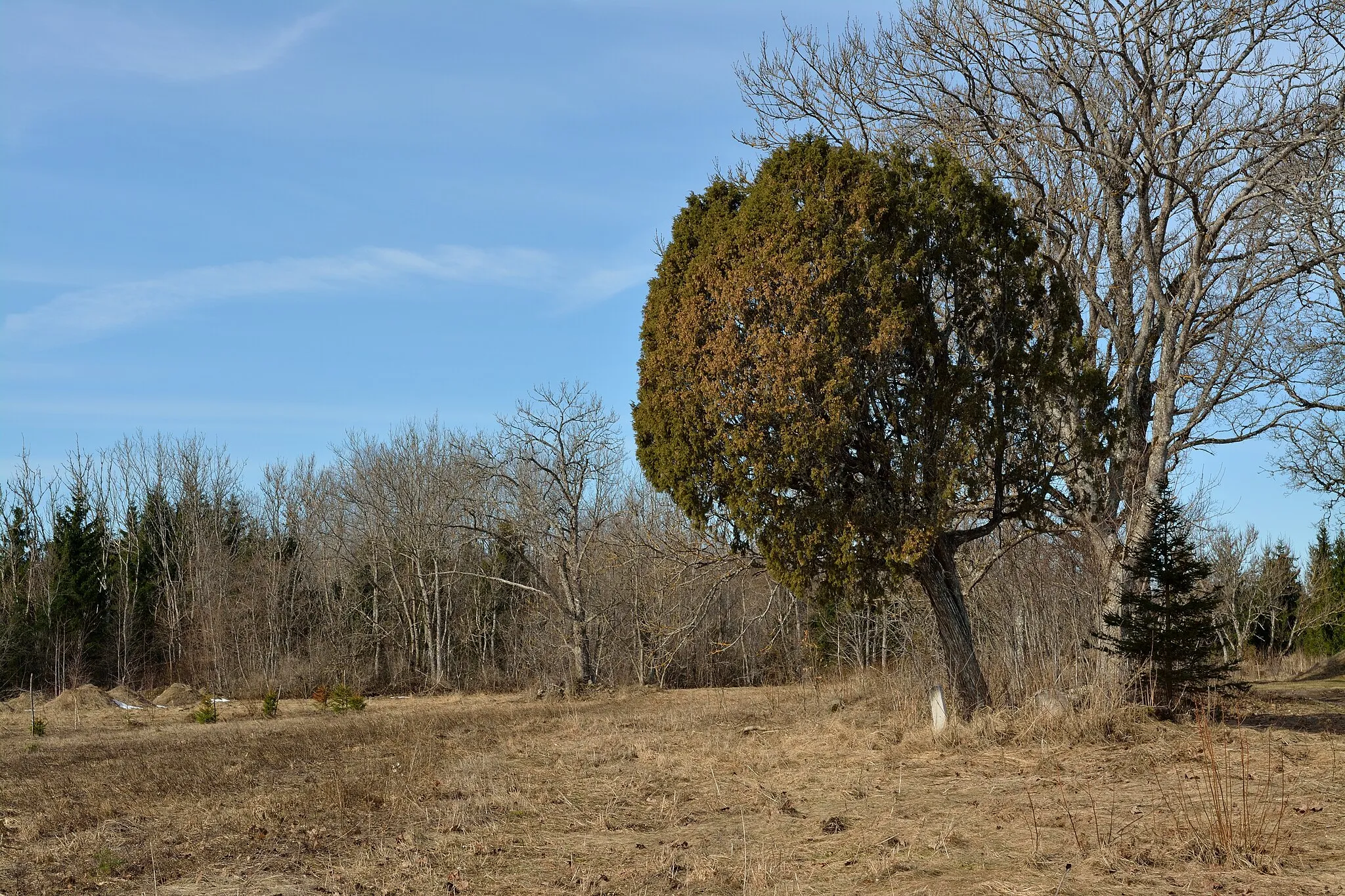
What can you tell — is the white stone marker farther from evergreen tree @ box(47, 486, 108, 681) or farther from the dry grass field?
evergreen tree @ box(47, 486, 108, 681)

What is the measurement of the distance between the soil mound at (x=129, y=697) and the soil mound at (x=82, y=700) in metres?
0.45

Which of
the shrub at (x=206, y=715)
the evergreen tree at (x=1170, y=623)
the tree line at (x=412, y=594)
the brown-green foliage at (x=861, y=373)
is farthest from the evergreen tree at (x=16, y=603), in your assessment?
the evergreen tree at (x=1170, y=623)

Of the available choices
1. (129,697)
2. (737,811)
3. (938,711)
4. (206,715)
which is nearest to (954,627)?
(938,711)

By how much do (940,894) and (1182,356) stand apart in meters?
9.68

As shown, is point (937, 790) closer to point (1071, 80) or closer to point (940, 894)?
point (940, 894)

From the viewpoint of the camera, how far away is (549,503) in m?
26.8

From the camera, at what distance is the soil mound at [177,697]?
88.8ft

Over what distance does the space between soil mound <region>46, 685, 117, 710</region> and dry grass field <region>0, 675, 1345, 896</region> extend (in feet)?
43.3

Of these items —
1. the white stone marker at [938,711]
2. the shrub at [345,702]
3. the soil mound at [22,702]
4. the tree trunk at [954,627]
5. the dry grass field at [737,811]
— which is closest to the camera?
the dry grass field at [737,811]

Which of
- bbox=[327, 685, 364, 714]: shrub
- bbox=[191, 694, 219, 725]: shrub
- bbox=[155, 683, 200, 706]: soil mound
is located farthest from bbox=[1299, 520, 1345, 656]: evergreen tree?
bbox=[155, 683, 200, 706]: soil mound

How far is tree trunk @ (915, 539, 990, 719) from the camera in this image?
36.4 ft

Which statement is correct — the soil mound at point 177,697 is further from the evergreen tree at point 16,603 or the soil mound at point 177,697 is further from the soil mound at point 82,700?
the evergreen tree at point 16,603

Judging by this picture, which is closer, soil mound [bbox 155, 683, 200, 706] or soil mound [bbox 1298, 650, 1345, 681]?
soil mound [bbox 1298, 650, 1345, 681]

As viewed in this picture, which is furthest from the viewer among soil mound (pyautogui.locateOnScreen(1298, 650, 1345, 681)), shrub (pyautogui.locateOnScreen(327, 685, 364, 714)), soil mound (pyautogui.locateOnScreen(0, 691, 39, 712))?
soil mound (pyautogui.locateOnScreen(0, 691, 39, 712))
